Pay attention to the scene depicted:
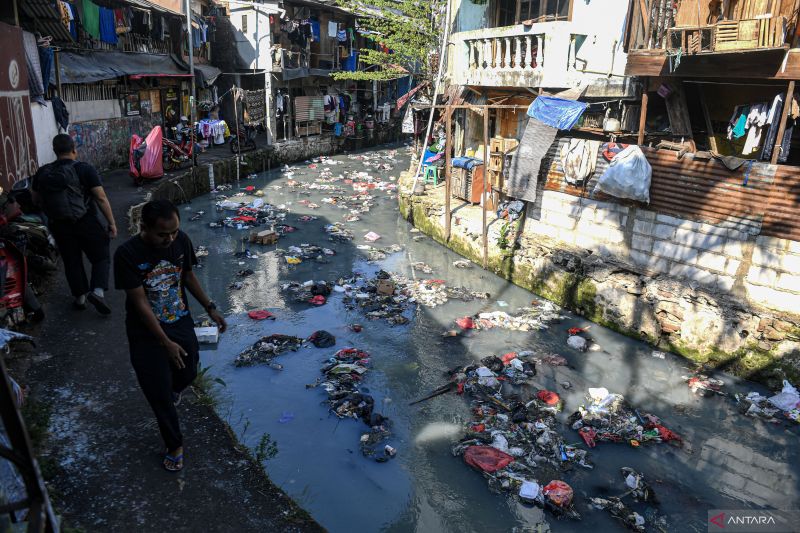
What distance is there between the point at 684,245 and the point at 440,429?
4.08 meters

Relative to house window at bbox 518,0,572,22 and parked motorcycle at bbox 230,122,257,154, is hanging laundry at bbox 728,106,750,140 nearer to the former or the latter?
house window at bbox 518,0,572,22

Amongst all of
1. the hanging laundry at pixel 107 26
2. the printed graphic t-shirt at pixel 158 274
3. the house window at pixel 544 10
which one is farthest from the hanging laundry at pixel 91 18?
the printed graphic t-shirt at pixel 158 274

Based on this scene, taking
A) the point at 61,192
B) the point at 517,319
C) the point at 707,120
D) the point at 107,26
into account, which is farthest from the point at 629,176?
the point at 107,26

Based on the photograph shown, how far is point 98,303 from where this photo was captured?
529 centimetres

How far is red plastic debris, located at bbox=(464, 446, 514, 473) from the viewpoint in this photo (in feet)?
15.5

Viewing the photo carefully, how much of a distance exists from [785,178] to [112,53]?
48.1 ft

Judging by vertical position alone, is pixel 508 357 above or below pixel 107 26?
below

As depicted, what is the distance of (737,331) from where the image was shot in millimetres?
6371

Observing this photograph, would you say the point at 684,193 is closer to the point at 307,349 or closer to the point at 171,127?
the point at 307,349

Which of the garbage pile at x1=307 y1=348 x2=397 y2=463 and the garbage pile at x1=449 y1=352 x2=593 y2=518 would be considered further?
the garbage pile at x1=307 y1=348 x2=397 y2=463

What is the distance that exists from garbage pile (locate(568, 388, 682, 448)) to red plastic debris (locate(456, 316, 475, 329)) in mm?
2119

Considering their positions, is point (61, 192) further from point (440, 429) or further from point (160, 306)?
point (440, 429)

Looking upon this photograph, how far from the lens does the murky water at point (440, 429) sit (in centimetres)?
436

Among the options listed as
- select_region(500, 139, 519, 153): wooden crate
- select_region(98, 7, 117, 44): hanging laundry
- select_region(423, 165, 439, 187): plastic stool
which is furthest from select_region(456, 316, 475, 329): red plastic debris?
select_region(98, 7, 117, 44): hanging laundry
